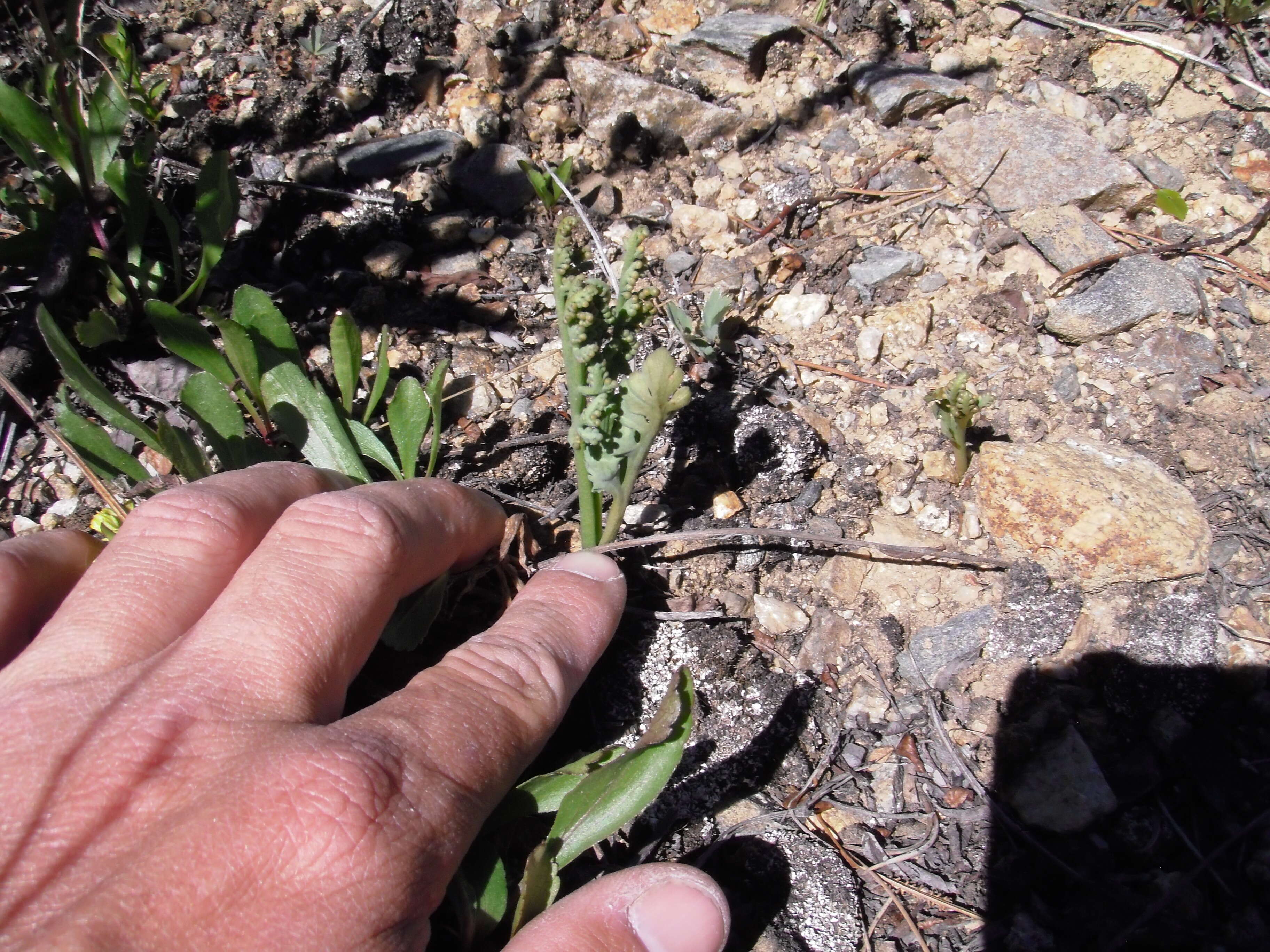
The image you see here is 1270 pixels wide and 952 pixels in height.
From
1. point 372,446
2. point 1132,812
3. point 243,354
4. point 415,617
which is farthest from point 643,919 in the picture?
point 243,354

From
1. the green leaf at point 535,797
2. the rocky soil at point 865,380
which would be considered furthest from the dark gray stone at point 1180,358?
the green leaf at point 535,797

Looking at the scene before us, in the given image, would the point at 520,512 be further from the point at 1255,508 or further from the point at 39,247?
the point at 1255,508

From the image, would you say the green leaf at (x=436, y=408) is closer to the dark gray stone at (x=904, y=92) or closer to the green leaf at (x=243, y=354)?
the green leaf at (x=243, y=354)

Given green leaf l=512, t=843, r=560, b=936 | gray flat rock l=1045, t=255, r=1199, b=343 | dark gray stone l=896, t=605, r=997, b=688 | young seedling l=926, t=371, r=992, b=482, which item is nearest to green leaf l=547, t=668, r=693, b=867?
green leaf l=512, t=843, r=560, b=936

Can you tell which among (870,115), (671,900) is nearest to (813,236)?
(870,115)

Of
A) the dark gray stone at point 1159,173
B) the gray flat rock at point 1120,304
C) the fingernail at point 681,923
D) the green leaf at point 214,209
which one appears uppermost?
the green leaf at point 214,209

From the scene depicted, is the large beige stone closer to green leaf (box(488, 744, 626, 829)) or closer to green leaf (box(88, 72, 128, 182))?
green leaf (box(488, 744, 626, 829))
